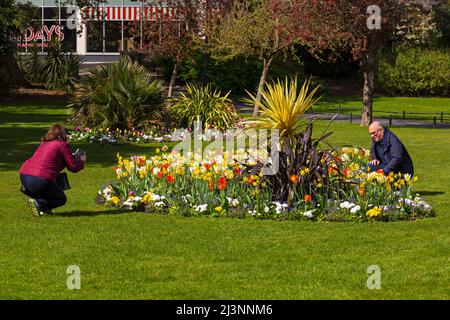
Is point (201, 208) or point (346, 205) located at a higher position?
point (346, 205)

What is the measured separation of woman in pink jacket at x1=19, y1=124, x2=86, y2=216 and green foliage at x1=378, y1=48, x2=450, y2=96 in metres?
36.5

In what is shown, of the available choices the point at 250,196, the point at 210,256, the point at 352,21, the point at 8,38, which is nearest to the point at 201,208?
the point at 250,196

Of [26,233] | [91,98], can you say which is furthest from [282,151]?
[91,98]

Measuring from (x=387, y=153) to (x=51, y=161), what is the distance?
15.6 ft

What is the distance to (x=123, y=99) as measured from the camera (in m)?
24.7

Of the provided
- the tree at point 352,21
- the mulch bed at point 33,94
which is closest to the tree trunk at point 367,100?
the tree at point 352,21

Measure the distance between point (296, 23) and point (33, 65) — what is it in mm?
17634

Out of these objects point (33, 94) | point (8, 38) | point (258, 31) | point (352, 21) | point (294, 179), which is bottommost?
point (33, 94)

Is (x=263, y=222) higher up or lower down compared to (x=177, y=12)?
lower down

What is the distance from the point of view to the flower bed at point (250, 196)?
12562 mm

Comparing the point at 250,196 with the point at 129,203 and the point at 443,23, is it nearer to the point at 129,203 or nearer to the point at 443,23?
the point at 129,203

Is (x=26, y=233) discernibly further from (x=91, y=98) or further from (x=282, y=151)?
(x=91, y=98)

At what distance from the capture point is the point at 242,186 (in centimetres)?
1303

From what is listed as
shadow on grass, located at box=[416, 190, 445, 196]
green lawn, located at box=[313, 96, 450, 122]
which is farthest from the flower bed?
green lawn, located at box=[313, 96, 450, 122]
